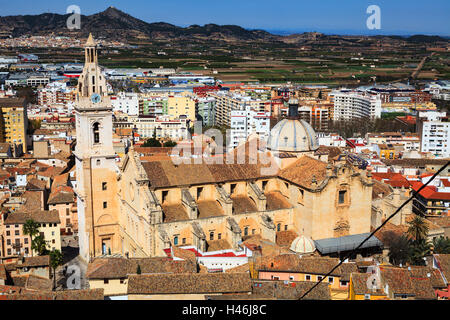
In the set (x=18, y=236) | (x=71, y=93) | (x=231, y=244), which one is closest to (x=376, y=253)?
(x=231, y=244)

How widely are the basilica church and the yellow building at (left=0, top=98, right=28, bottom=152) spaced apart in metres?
43.5

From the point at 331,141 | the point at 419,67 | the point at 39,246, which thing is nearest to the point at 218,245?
the point at 39,246

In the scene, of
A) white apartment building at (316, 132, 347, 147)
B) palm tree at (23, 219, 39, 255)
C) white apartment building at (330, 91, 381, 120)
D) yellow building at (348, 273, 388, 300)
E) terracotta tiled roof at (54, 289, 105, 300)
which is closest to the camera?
terracotta tiled roof at (54, 289, 105, 300)

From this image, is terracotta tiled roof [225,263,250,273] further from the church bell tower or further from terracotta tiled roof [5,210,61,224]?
terracotta tiled roof [5,210,61,224]

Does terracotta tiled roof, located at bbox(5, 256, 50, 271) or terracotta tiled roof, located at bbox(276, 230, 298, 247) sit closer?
terracotta tiled roof, located at bbox(276, 230, 298, 247)

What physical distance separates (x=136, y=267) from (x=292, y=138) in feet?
43.4

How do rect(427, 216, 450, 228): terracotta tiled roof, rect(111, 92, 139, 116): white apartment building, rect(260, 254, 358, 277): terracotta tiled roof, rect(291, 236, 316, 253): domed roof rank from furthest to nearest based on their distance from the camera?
1. rect(111, 92, 139, 116): white apartment building
2. rect(427, 216, 450, 228): terracotta tiled roof
3. rect(291, 236, 316, 253): domed roof
4. rect(260, 254, 358, 277): terracotta tiled roof

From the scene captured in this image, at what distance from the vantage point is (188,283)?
21625 mm

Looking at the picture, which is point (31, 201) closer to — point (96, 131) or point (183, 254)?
point (96, 131)

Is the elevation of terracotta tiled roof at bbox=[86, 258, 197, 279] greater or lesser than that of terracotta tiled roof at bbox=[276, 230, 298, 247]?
greater

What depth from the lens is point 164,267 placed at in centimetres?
2444

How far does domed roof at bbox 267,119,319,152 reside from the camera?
3303 cm

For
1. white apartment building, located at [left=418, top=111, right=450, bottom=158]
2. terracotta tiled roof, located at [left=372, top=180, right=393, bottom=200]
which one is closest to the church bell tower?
terracotta tiled roof, located at [left=372, top=180, right=393, bottom=200]

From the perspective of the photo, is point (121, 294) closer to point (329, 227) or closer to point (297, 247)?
point (297, 247)
